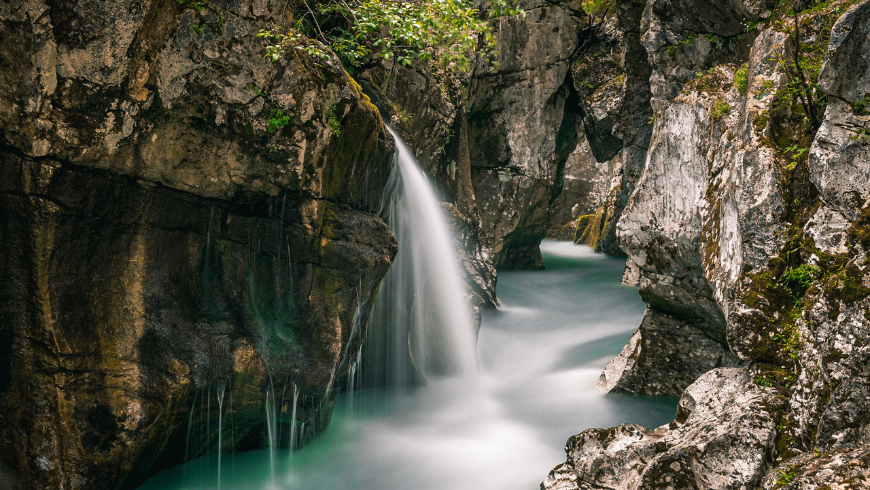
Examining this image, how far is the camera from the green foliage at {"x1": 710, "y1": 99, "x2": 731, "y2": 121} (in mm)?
7113

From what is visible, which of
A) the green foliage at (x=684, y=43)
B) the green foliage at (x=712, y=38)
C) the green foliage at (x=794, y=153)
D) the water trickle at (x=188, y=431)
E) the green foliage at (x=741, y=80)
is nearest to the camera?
the green foliage at (x=794, y=153)

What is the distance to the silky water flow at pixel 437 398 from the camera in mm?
7172

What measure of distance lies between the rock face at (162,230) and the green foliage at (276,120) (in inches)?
1.6

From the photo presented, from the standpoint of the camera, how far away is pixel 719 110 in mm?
7211

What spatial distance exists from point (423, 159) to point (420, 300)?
3786mm

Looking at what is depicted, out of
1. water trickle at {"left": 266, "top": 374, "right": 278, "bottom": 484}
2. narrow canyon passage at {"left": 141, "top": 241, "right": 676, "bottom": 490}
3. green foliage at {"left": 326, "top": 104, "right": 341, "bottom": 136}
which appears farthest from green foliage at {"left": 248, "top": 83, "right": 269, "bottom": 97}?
narrow canyon passage at {"left": 141, "top": 241, "right": 676, "bottom": 490}

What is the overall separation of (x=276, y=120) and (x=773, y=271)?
5.44m

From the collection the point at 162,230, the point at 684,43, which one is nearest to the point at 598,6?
the point at 684,43

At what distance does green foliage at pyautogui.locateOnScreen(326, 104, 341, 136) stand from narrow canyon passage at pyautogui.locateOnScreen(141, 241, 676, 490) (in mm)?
4503

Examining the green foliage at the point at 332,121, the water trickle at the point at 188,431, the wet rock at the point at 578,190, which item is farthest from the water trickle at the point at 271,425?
the wet rock at the point at 578,190

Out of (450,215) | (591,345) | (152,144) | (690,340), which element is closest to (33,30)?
(152,144)

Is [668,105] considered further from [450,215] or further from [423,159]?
[423,159]

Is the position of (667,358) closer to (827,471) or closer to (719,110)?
(719,110)

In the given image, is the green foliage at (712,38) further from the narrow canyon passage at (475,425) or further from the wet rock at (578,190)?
the wet rock at (578,190)
